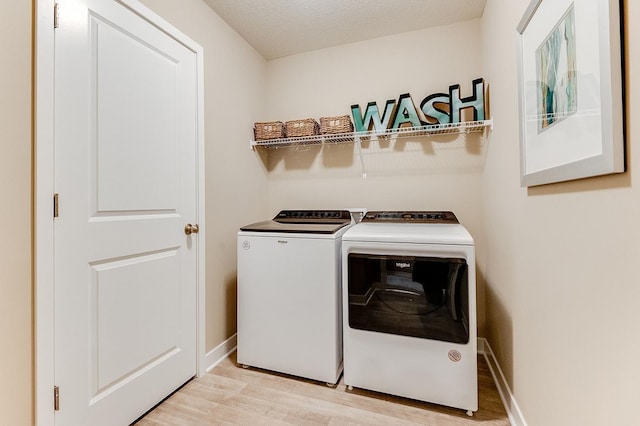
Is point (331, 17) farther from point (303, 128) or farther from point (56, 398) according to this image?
point (56, 398)

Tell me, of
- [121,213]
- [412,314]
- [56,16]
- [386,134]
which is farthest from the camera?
[386,134]

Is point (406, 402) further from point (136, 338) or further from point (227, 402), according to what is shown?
point (136, 338)

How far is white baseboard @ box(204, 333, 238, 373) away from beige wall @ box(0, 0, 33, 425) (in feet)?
3.21

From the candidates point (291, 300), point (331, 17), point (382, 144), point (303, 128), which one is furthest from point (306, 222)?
point (331, 17)

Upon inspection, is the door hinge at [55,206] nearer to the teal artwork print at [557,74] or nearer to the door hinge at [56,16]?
the door hinge at [56,16]

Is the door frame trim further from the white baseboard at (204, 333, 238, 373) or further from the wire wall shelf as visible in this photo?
the wire wall shelf

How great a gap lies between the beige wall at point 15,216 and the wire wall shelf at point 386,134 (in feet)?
4.98

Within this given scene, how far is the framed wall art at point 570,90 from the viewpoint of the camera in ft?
2.32

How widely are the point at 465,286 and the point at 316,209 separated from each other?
4.70 feet

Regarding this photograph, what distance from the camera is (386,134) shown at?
2.29 meters

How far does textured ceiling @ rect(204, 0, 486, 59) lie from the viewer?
2035 mm

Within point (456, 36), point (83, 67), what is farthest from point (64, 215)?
point (456, 36)

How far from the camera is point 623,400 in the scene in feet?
2.33

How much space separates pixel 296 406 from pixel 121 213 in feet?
4.50
